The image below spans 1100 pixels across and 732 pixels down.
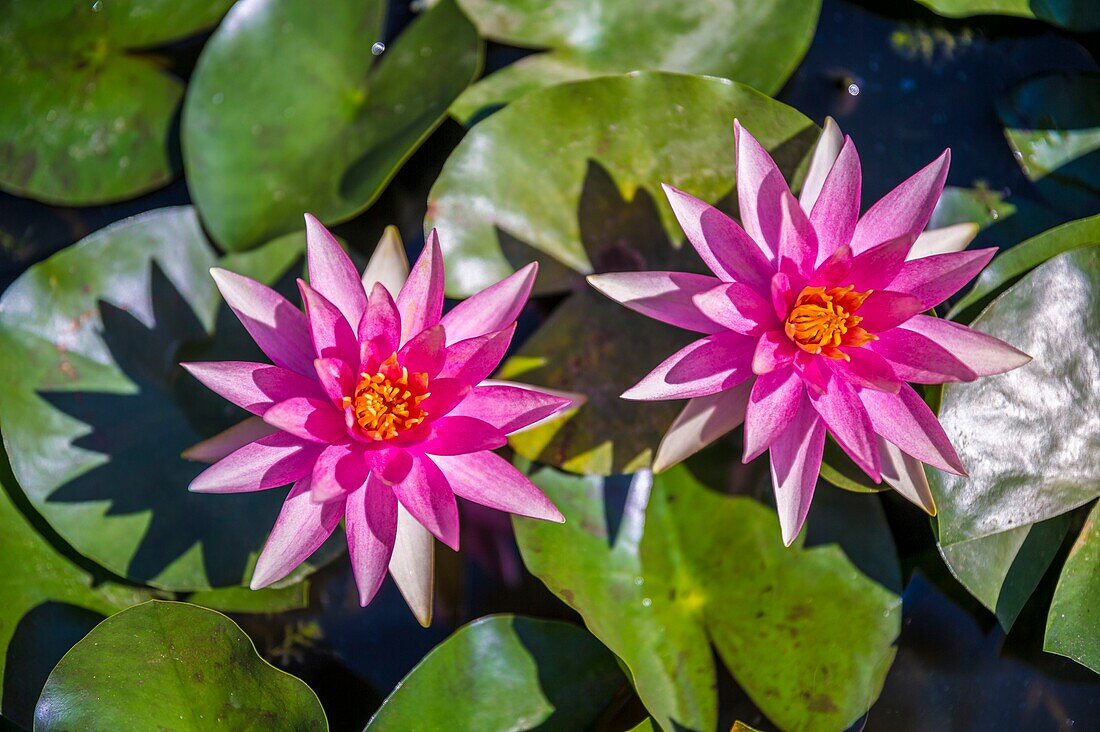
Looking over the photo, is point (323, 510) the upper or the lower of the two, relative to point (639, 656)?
upper

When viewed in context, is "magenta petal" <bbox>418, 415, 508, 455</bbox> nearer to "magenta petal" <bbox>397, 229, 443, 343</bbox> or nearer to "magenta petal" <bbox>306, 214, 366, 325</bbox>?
"magenta petal" <bbox>397, 229, 443, 343</bbox>

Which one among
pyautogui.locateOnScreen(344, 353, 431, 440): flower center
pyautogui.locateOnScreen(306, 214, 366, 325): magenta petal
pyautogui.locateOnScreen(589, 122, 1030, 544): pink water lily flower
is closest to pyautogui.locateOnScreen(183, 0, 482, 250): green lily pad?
pyautogui.locateOnScreen(306, 214, 366, 325): magenta petal

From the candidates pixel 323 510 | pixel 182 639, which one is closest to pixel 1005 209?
pixel 323 510

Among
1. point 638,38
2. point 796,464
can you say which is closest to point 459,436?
point 796,464

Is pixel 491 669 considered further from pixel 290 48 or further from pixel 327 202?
pixel 290 48

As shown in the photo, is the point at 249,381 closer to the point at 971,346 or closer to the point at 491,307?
the point at 491,307

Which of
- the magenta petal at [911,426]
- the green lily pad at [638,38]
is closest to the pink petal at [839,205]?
the magenta petal at [911,426]

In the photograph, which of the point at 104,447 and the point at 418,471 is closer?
the point at 418,471
